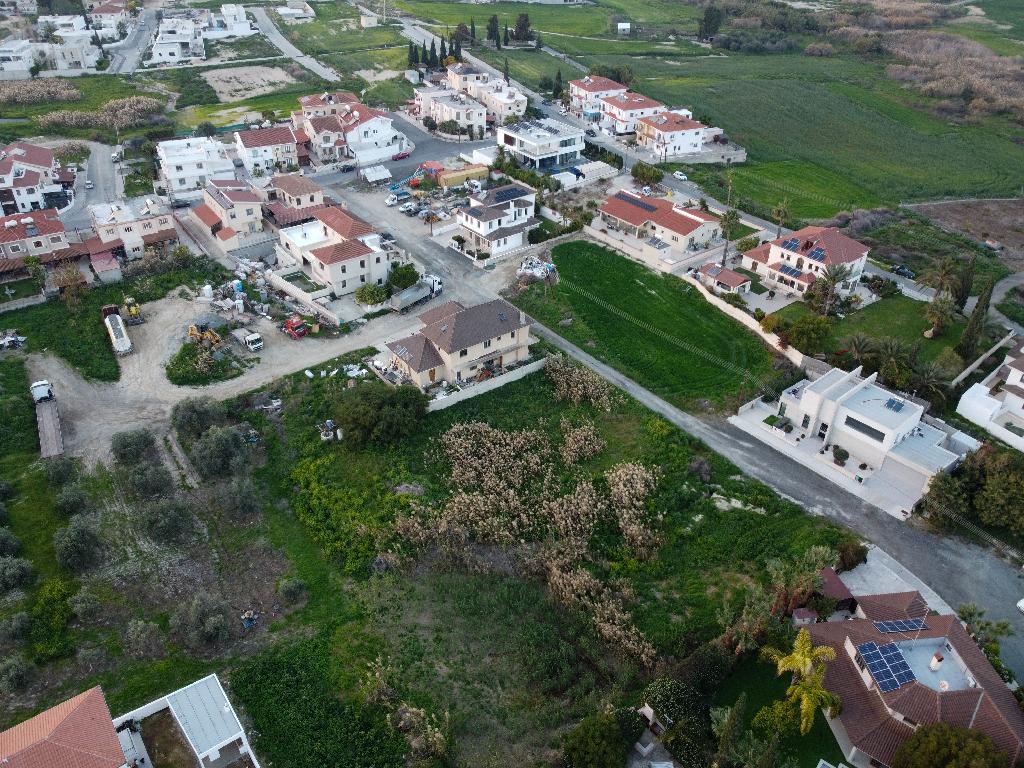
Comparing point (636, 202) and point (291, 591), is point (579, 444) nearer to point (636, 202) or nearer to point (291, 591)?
point (291, 591)

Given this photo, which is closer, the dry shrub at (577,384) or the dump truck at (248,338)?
the dry shrub at (577,384)

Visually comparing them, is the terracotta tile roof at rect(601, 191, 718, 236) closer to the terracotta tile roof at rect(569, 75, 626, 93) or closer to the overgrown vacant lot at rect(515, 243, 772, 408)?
the overgrown vacant lot at rect(515, 243, 772, 408)

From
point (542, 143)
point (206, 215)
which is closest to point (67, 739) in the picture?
point (206, 215)

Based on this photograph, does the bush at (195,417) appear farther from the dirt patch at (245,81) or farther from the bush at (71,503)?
the dirt patch at (245,81)

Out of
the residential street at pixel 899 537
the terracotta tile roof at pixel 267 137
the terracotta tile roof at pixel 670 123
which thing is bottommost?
the residential street at pixel 899 537

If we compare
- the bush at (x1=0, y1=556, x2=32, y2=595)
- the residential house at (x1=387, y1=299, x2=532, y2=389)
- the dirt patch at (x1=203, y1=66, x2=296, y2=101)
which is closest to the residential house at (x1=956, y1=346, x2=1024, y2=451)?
the residential house at (x1=387, y1=299, x2=532, y2=389)

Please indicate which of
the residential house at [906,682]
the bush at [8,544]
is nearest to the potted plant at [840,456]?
the residential house at [906,682]

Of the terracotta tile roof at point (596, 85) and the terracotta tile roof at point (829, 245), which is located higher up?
the terracotta tile roof at point (596, 85)
